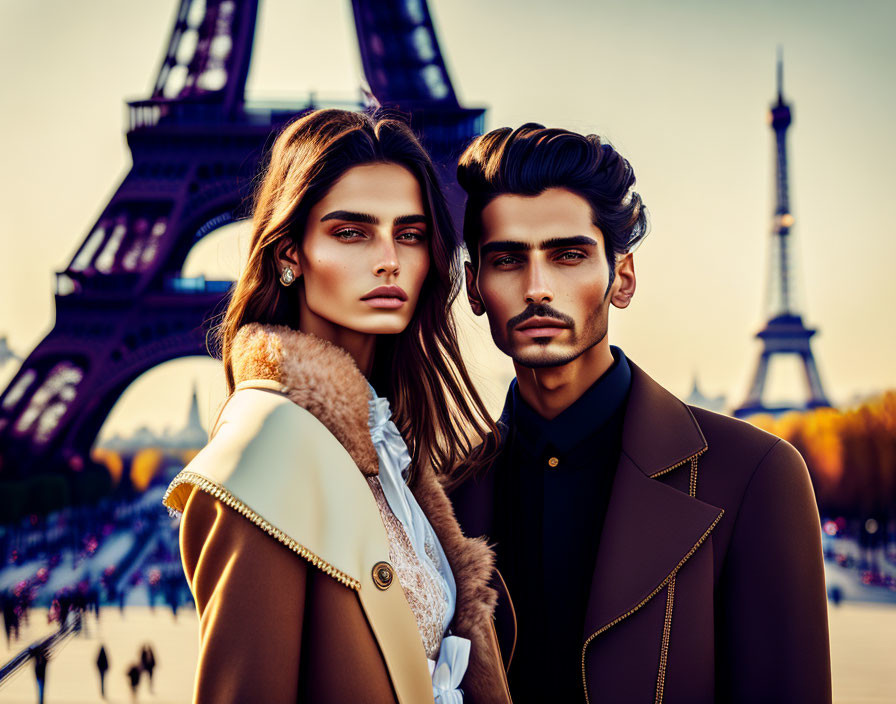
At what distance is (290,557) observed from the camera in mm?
1973

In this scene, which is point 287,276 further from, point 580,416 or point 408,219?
point 580,416

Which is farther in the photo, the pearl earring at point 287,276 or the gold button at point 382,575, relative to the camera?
the pearl earring at point 287,276

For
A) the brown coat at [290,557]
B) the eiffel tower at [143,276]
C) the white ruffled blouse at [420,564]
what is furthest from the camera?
the eiffel tower at [143,276]

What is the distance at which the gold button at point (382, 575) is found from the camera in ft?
6.87

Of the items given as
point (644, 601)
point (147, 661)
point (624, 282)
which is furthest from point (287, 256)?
point (147, 661)

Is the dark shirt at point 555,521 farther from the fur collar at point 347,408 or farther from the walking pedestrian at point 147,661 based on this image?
the walking pedestrian at point 147,661

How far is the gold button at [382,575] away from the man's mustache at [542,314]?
1155 millimetres

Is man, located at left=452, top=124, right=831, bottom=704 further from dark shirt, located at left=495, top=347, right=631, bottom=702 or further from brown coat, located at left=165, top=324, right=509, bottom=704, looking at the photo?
brown coat, located at left=165, top=324, right=509, bottom=704

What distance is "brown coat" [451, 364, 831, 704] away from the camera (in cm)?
257

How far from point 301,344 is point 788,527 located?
5.49ft

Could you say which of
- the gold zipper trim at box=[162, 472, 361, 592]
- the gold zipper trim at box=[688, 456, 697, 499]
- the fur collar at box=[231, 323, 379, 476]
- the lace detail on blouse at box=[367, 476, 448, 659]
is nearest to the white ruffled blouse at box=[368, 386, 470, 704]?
the lace detail on blouse at box=[367, 476, 448, 659]

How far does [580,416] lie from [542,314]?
425mm

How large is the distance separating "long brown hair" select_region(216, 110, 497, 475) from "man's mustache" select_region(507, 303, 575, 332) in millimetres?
265

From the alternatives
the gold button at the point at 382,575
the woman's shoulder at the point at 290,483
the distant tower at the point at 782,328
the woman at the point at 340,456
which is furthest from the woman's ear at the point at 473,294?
the distant tower at the point at 782,328
